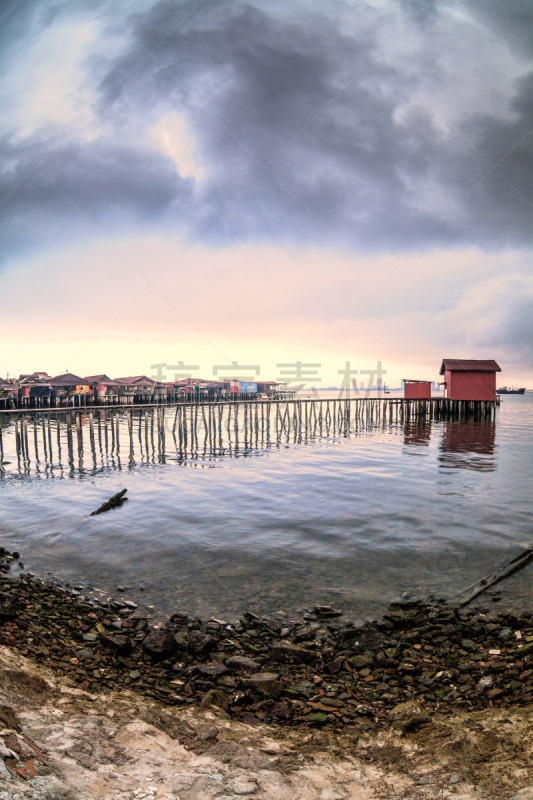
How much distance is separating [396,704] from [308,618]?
A: 205cm

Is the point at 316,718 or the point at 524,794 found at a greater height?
the point at 524,794

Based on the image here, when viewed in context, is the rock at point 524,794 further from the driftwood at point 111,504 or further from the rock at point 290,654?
the driftwood at point 111,504

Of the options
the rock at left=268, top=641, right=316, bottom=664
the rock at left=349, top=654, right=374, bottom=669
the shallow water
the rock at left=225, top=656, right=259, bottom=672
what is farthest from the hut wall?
the rock at left=225, top=656, right=259, bottom=672

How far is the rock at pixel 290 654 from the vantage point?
4668mm

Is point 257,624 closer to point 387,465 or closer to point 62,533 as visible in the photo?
point 62,533

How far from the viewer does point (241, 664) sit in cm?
450

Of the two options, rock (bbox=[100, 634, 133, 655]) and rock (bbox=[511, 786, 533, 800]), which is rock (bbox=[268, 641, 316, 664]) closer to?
rock (bbox=[100, 634, 133, 655])

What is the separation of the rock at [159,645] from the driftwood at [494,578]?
3.83m

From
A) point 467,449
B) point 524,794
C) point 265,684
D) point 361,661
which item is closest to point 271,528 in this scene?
point 361,661

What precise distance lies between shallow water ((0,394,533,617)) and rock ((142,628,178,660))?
134cm

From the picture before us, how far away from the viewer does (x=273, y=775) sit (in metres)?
2.75

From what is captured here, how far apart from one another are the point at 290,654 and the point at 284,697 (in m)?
0.76

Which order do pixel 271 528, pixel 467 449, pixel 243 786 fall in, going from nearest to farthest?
pixel 243 786, pixel 271 528, pixel 467 449

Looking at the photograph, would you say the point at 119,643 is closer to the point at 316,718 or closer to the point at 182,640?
the point at 182,640
